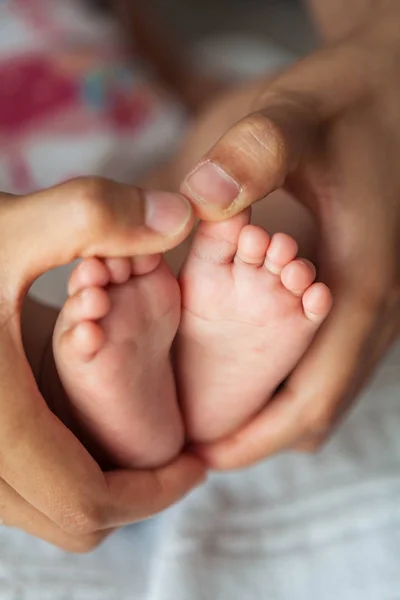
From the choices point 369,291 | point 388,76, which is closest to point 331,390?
point 369,291

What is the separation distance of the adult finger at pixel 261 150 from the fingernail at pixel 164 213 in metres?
0.02

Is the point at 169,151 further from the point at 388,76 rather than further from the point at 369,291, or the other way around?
the point at 369,291

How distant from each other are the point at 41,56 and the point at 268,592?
90 centimetres

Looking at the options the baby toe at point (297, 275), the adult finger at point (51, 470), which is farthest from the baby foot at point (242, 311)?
the adult finger at point (51, 470)

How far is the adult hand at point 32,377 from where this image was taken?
46cm

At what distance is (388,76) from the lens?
70 cm

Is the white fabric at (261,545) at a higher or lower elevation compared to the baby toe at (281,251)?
lower

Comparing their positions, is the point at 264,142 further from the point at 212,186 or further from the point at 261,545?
the point at 261,545

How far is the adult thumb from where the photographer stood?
456 mm

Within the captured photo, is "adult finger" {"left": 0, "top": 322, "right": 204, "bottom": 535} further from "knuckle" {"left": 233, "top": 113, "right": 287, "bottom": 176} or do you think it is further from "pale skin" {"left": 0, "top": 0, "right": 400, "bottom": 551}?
"knuckle" {"left": 233, "top": 113, "right": 287, "bottom": 176}

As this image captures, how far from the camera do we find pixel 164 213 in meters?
0.47

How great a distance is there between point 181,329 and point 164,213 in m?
0.12

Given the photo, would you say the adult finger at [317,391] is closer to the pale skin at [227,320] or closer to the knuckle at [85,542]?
the pale skin at [227,320]

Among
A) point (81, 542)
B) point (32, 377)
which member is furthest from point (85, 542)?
point (32, 377)
